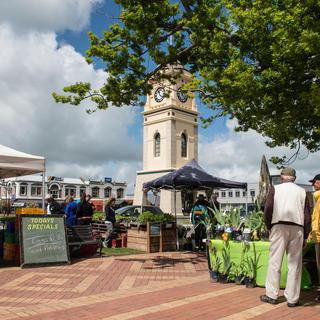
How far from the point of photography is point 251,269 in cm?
609

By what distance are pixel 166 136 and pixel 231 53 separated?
2851 centimetres

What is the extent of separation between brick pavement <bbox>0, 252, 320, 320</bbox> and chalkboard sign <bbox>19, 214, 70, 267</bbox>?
0.37 meters

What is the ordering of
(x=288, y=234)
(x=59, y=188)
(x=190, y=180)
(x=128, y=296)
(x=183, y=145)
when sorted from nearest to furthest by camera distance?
1. (x=288, y=234)
2. (x=128, y=296)
3. (x=190, y=180)
4. (x=183, y=145)
5. (x=59, y=188)

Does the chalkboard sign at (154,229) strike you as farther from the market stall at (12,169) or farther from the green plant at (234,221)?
the green plant at (234,221)

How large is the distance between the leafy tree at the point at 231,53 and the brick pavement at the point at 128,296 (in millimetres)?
4385

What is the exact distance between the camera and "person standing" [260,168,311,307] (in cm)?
496

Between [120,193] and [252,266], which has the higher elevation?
[120,193]

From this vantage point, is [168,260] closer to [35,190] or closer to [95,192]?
[35,190]

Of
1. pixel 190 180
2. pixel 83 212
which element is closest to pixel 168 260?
pixel 190 180

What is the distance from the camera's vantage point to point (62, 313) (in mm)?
4621

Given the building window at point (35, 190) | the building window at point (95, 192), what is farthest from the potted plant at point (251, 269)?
the building window at point (95, 192)

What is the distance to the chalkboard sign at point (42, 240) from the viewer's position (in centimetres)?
805

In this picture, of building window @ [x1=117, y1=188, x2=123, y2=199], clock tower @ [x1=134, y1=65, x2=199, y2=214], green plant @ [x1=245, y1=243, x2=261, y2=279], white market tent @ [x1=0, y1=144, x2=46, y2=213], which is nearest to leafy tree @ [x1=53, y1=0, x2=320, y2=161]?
white market tent @ [x1=0, y1=144, x2=46, y2=213]

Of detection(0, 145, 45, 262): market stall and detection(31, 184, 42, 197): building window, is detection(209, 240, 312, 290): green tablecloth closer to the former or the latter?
detection(0, 145, 45, 262): market stall
